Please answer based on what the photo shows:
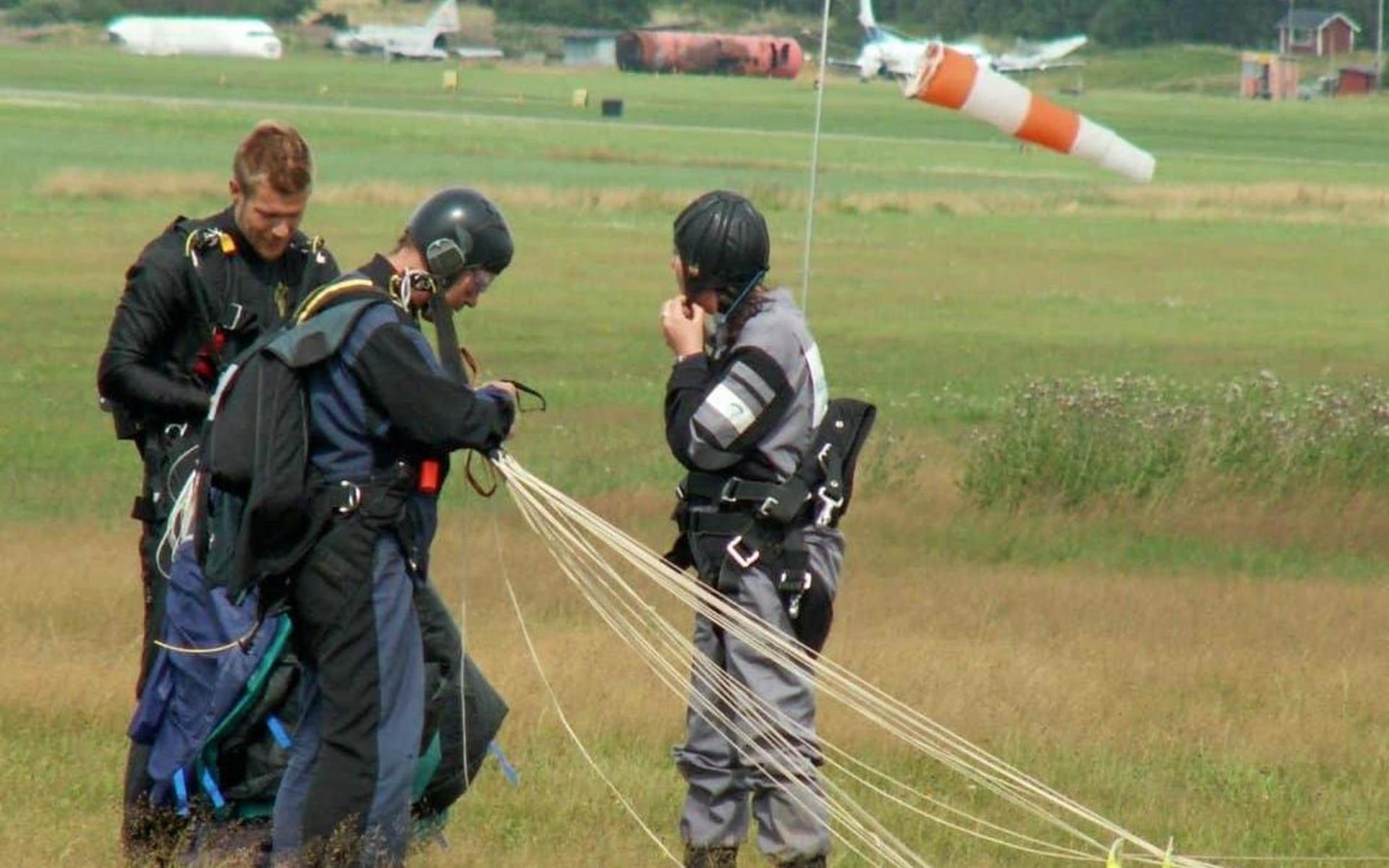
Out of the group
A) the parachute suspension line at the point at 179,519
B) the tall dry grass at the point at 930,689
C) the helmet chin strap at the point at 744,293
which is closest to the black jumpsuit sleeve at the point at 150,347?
the parachute suspension line at the point at 179,519

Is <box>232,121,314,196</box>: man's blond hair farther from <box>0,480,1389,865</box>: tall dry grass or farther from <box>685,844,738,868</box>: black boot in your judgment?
<box>685,844,738,868</box>: black boot

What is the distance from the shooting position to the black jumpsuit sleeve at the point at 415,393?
4656 millimetres

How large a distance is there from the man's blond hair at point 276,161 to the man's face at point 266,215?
17 millimetres

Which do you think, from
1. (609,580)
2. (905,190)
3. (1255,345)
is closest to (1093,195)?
(905,190)

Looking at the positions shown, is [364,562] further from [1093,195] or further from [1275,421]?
[1093,195]

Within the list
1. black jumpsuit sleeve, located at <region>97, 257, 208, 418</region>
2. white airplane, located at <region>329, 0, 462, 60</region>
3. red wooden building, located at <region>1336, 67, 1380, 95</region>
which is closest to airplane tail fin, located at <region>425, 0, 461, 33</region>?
white airplane, located at <region>329, 0, 462, 60</region>

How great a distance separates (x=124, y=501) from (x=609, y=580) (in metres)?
3.69

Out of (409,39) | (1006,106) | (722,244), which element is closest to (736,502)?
(722,244)

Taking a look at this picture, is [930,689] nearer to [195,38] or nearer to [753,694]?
[753,694]

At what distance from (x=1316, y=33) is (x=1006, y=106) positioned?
133771mm

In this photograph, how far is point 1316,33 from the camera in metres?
136

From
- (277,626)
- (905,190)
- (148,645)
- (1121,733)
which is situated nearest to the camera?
(277,626)

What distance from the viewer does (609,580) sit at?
9820mm

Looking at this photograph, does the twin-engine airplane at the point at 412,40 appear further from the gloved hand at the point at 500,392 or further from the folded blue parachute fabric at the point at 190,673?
the gloved hand at the point at 500,392
